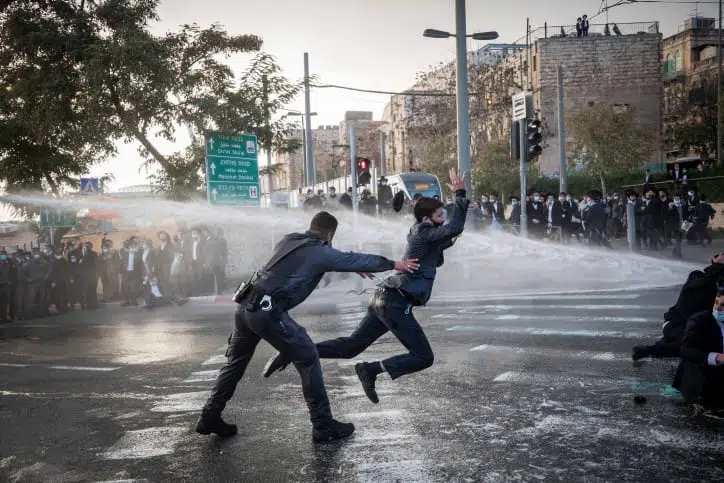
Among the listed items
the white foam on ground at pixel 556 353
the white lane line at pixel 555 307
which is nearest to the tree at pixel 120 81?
the white lane line at pixel 555 307

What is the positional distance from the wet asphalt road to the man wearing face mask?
0.70ft

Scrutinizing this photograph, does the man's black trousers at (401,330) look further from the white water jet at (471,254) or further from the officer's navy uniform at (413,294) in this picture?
the white water jet at (471,254)

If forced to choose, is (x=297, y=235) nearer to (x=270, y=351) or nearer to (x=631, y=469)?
(x=631, y=469)

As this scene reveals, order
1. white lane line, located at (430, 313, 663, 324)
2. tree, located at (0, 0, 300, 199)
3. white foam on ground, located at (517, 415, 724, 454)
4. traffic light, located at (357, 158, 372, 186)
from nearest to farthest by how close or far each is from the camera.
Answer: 1. white foam on ground, located at (517, 415, 724, 454)
2. white lane line, located at (430, 313, 663, 324)
3. tree, located at (0, 0, 300, 199)
4. traffic light, located at (357, 158, 372, 186)

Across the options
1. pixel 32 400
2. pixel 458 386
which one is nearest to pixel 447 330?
pixel 458 386

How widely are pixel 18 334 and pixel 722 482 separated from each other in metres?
13.0

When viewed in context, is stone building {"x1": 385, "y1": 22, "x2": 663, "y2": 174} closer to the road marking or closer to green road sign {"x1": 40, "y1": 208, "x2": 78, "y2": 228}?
green road sign {"x1": 40, "y1": 208, "x2": 78, "y2": 228}

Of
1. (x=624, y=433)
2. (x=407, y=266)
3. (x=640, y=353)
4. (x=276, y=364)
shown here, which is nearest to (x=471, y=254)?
(x=640, y=353)

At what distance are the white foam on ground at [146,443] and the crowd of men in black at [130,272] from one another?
1254 cm

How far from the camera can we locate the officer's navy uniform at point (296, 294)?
5.85 m

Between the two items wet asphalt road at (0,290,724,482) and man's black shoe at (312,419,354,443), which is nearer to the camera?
wet asphalt road at (0,290,724,482)

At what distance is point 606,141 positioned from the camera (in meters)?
42.8

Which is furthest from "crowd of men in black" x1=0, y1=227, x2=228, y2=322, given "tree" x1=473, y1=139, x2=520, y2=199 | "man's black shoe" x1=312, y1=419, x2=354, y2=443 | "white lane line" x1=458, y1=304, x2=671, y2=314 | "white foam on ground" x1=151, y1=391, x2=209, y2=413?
"tree" x1=473, y1=139, x2=520, y2=199

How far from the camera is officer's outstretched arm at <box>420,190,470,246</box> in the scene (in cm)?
671
